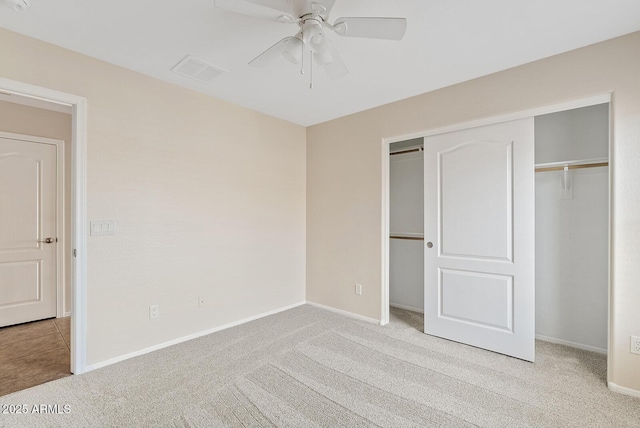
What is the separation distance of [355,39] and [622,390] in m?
3.12

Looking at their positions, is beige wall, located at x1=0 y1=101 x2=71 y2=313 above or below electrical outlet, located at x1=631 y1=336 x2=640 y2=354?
above

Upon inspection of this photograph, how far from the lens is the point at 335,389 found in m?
2.18

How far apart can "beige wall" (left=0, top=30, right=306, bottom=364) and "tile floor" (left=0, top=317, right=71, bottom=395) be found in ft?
1.28

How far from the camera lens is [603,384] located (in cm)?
222

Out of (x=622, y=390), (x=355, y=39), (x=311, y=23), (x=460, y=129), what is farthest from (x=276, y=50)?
(x=622, y=390)

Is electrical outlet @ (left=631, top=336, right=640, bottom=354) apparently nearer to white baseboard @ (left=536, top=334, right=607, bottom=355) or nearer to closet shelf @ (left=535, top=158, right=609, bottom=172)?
white baseboard @ (left=536, top=334, right=607, bottom=355)

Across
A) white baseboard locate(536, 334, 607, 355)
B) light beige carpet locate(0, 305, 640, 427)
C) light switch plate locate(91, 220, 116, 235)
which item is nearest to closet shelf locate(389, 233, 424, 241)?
light beige carpet locate(0, 305, 640, 427)

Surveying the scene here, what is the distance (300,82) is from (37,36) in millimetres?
1980

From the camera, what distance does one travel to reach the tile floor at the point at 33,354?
2324 mm

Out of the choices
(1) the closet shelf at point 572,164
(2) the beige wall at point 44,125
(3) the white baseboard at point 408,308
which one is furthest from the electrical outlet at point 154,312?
(1) the closet shelf at point 572,164

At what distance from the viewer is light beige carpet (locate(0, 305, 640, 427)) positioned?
186 cm

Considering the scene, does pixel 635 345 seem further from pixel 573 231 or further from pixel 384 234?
pixel 384 234

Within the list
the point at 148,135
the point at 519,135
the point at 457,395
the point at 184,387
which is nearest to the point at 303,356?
the point at 184,387

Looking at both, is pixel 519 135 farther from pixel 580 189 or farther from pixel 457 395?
pixel 457 395
